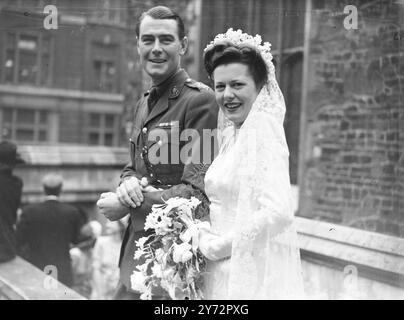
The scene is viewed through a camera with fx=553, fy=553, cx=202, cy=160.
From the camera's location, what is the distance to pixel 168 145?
272cm

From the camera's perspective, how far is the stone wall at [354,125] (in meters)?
6.66

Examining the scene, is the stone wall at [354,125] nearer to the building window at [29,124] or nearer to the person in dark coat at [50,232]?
the person in dark coat at [50,232]

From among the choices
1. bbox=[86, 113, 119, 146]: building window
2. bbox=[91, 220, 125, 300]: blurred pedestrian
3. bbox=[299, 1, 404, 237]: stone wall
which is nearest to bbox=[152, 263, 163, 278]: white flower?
bbox=[91, 220, 125, 300]: blurred pedestrian

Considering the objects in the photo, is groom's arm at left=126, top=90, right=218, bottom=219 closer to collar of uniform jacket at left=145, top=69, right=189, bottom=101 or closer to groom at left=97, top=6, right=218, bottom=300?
groom at left=97, top=6, right=218, bottom=300

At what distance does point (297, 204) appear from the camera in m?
7.89

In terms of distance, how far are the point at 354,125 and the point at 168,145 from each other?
5.22 meters

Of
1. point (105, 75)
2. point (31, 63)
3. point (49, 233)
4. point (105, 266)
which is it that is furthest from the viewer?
point (105, 75)

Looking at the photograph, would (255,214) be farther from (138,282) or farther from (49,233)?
(49,233)

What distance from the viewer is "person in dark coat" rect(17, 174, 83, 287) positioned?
215 inches

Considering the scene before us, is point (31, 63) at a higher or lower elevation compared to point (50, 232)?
higher

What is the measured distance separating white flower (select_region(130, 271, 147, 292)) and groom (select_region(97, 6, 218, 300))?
0.10 meters

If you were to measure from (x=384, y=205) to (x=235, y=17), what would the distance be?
3152mm

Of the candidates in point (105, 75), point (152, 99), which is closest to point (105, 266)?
point (152, 99)

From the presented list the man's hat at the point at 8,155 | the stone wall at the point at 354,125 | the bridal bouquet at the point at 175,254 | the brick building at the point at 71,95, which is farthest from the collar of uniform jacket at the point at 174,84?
the brick building at the point at 71,95
